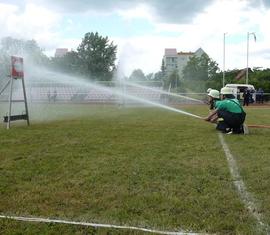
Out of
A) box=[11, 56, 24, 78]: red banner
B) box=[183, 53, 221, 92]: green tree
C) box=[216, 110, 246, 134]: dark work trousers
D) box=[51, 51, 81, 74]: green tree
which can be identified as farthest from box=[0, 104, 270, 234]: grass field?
box=[183, 53, 221, 92]: green tree

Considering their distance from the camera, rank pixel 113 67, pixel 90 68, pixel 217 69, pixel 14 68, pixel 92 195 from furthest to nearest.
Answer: pixel 217 69 < pixel 113 67 < pixel 90 68 < pixel 14 68 < pixel 92 195

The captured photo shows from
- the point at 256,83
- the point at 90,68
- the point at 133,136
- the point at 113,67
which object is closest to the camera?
the point at 133,136

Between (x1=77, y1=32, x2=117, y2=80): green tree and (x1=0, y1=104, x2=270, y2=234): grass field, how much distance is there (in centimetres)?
6308

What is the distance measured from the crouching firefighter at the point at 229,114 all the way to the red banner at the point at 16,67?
21.7 ft

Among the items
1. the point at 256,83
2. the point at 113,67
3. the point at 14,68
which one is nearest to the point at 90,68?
the point at 113,67

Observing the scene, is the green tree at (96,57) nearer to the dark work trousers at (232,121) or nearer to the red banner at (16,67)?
the red banner at (16,67)

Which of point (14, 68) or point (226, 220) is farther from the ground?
point (14, 68)

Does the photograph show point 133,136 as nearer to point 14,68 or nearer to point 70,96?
point 14,68

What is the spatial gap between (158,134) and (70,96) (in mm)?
34622

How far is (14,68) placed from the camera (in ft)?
49.7

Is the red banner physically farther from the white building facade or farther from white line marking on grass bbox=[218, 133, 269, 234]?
the white building facade

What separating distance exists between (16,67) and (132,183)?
992cm

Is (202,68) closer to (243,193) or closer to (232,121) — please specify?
(232,121)

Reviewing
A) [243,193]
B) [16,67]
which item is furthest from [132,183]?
[16,67]
